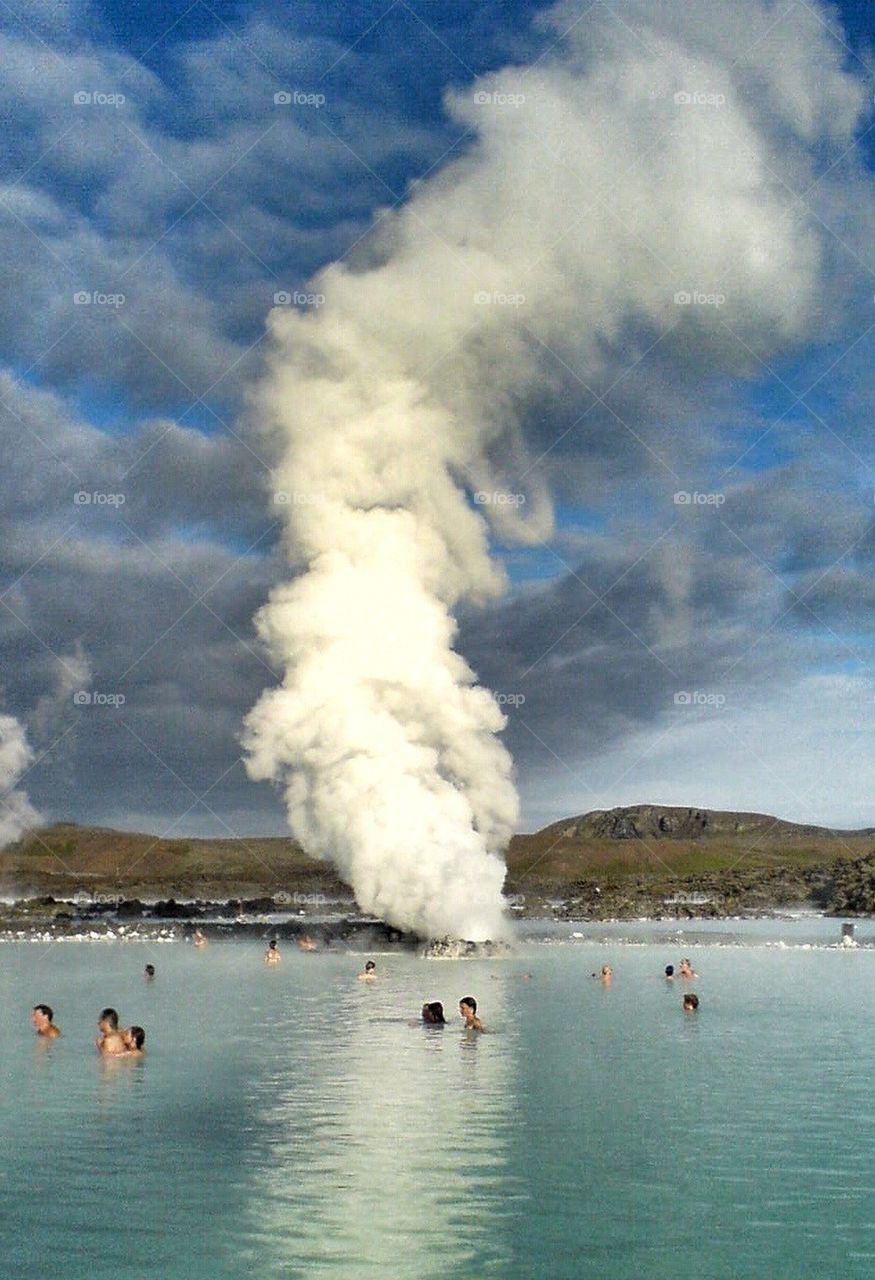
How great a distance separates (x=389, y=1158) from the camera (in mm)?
22844

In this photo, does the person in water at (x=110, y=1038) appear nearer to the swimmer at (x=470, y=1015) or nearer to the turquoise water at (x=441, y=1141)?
the turquoise water at (x=441, y=1141)

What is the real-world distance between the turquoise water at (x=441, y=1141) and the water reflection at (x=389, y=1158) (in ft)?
0.23

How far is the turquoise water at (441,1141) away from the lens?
18031mm

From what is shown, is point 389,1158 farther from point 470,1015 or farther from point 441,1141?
point 470,1015

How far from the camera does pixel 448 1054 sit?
3456cm

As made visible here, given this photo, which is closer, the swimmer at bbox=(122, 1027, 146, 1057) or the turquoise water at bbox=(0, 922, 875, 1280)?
the turquoise water at bbox=(0, 922, 875, 1280)

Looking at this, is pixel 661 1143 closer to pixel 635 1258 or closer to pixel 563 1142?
pixel 563 1142

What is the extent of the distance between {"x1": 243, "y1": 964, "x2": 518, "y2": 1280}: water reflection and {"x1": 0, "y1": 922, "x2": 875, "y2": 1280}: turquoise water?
0.23ft

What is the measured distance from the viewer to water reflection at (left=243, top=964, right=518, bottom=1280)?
17.8 m
